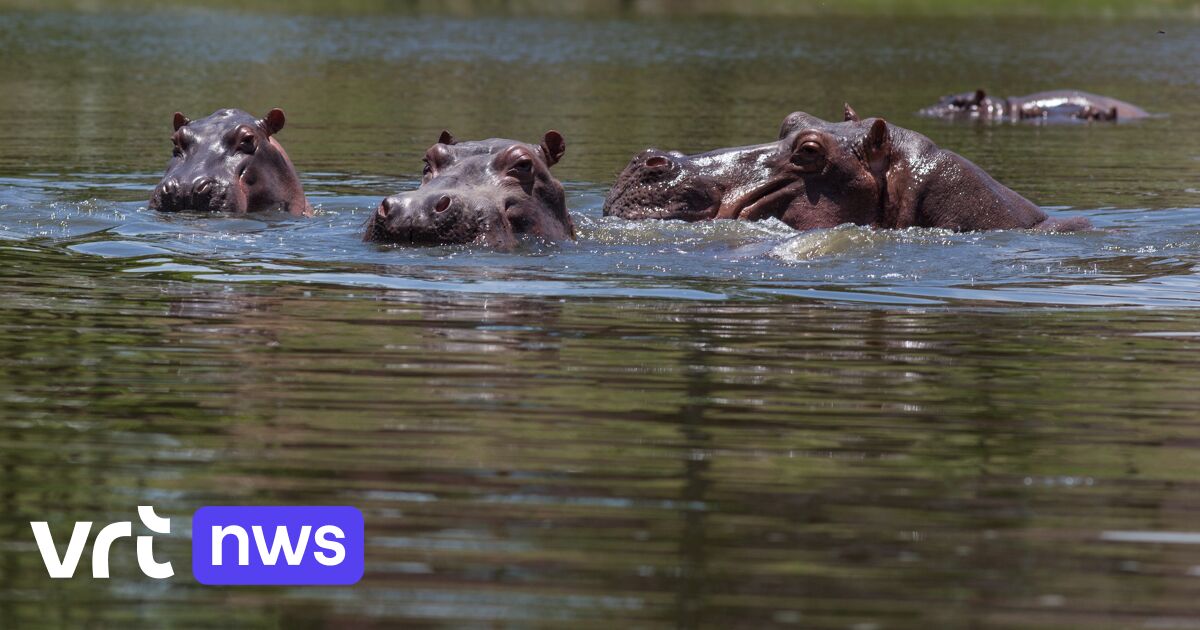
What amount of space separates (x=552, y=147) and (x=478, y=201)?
3.19 ft

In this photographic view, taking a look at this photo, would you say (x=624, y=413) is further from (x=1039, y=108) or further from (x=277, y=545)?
(x=1039, y=108)

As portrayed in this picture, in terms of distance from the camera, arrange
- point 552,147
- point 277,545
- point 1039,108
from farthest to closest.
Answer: point 1039,108 < point 552,147 < point 277,545

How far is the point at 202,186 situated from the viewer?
478 inches

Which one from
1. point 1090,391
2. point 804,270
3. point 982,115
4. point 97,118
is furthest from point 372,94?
point 1090,391

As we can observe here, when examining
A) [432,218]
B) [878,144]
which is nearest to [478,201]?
[432,218]

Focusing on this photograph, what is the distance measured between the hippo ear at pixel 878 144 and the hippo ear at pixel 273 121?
395 centimetres

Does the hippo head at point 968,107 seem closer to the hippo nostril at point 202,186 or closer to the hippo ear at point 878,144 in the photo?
the hippo ear at point 878,144

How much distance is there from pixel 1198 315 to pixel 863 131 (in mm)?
3046

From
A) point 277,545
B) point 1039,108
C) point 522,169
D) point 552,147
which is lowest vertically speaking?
point 277,545

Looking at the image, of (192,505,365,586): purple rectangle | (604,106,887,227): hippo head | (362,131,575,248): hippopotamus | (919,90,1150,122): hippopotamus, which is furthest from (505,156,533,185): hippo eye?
(919,90,1150,122): hippopotamus

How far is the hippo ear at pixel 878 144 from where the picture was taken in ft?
37.4

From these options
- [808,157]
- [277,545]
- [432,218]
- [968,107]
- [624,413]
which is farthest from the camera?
[968,107]

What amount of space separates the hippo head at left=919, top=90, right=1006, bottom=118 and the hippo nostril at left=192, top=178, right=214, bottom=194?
17.8 meters

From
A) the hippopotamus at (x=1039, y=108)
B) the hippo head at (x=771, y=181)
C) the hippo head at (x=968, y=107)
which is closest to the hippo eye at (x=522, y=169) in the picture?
the hippo head at (x=771, y=181)
